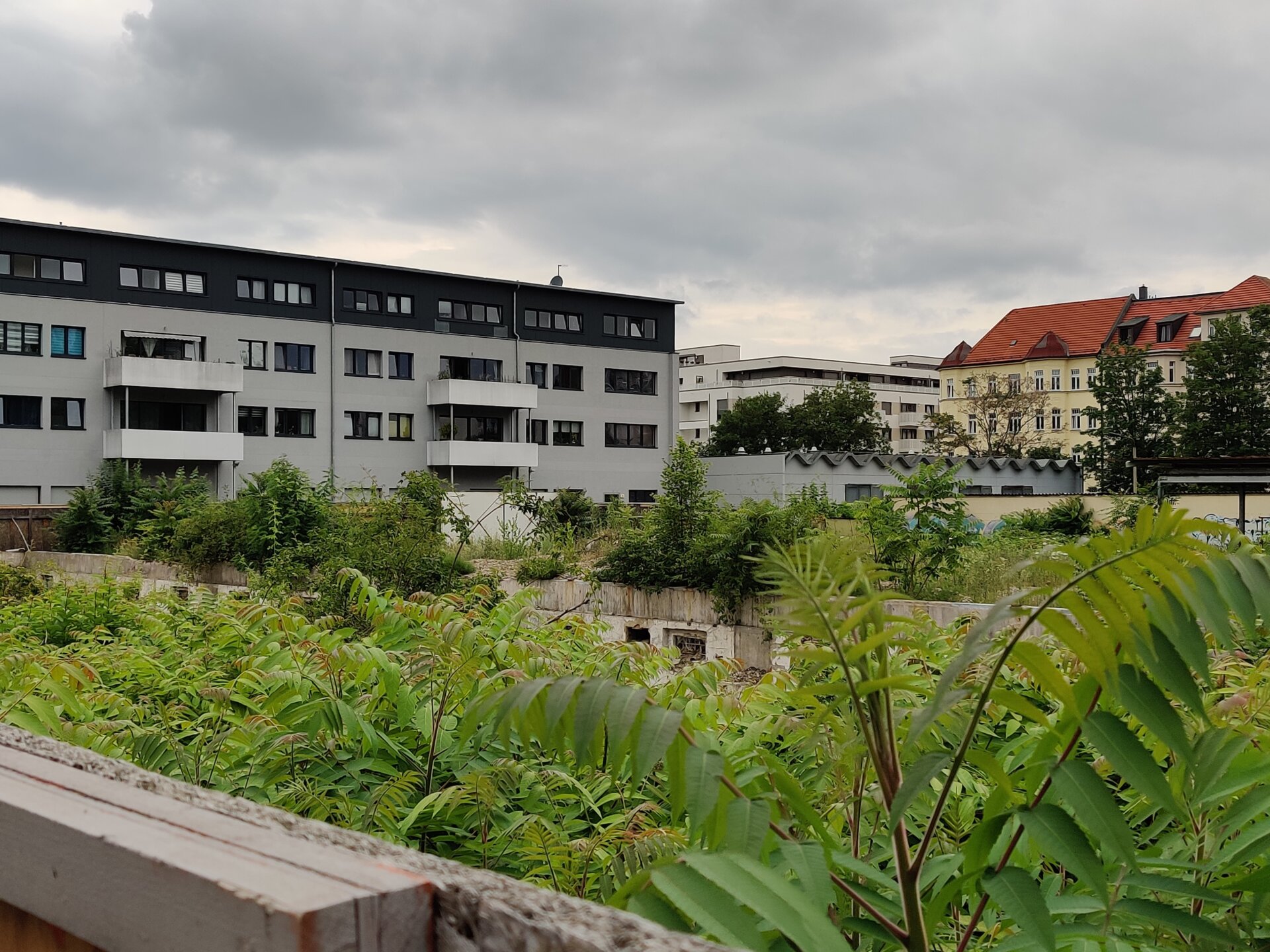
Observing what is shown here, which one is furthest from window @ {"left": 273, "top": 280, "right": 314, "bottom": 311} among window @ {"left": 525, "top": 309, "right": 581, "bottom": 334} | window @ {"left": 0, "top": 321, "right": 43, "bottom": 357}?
window @ {"left": 525, "top": 309, "right": 581, "bottom": 334}

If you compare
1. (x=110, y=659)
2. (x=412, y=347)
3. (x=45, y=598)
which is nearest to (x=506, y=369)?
(x=412, y=347)

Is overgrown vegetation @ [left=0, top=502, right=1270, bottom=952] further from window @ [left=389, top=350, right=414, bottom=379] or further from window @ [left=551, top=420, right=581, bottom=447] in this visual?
window @ [left=551, top=420, right=581, bottom=447]

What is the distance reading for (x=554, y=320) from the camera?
195ft

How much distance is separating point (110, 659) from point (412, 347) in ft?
164

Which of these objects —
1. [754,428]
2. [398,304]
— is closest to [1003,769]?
[398,304]

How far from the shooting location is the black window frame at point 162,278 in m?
47.5

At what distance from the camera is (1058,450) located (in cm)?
8700

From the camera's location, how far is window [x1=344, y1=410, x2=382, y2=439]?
52.5m

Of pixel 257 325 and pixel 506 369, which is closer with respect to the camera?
pixel 257 325

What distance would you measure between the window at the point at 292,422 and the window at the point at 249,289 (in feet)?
16.3

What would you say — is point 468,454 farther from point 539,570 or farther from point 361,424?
point 539,570

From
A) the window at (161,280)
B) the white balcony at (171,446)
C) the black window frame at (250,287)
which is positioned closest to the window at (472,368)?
the black window frame at (250,287)

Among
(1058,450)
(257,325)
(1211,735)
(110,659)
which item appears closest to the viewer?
(1211,735)

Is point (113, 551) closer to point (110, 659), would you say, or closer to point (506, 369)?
point (110, 659)
